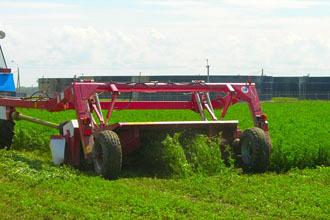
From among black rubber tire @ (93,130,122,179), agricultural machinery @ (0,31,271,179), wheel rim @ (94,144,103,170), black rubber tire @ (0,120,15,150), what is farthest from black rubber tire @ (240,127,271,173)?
black rubber tire @ (0,120,15,150)

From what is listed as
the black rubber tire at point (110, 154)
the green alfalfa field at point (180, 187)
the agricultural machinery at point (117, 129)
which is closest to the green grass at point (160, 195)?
the green alfalfa field at point (180, 187)

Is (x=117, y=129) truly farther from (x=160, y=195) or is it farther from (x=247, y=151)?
(x=160, y=195)

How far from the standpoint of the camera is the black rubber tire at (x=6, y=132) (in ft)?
44.2

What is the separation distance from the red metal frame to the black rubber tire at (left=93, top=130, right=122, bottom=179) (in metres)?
0.45

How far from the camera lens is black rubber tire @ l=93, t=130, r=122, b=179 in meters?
9.48

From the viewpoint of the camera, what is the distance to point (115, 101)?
35.5ft

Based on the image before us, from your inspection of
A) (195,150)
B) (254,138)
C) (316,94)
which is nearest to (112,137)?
(195,150)

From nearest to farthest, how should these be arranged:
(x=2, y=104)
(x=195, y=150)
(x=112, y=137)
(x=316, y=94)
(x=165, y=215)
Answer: (x=165, y=215) → (x=112, y=137) → (x=195, y=150) → (x=2, y=104) → (x=316, y=94)

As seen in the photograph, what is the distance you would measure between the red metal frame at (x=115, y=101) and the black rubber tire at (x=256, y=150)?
0.47 meters

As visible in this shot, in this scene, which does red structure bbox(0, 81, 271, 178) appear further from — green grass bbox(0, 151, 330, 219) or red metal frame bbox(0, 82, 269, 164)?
green grass bbox(0, 151, 330, 219)

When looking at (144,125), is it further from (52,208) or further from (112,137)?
(52,208)

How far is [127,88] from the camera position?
10.5 meters

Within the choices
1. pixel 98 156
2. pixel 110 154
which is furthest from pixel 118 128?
pixel 110 154

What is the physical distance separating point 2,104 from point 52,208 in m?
6.14
